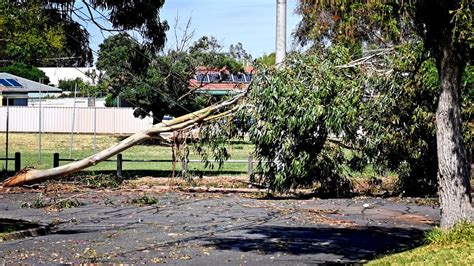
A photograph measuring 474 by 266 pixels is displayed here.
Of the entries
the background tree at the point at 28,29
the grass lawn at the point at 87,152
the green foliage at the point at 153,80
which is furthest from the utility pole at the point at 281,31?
the green foliage at the point at 153,80

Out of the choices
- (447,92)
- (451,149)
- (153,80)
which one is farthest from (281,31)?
(153,80)

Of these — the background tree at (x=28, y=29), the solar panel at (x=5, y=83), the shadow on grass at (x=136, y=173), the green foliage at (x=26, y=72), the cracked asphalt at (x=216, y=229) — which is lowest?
the cracked asphalt at (x=216, y=229)

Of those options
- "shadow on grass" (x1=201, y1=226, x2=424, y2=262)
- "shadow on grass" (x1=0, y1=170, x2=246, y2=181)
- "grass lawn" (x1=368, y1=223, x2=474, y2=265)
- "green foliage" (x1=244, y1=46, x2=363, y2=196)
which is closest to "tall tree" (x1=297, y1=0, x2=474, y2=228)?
"grass lawn" (x1=368, y1=223, x2=474, y2=265)

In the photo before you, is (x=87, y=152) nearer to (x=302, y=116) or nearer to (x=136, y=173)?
(x=136, y=173)

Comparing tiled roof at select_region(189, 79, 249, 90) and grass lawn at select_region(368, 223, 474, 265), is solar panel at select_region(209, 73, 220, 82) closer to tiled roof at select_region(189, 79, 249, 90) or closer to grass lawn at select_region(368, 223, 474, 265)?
tiled roof at select_region(189, 79, 249, 90)

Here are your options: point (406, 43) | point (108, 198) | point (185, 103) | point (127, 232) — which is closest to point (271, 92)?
point (406, 43)

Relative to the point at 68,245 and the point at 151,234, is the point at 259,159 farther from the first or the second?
the point at 68,245

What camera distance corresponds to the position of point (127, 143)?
62.8 ft

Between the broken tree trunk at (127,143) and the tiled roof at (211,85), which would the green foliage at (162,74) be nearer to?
the tiled roof at (211,85)

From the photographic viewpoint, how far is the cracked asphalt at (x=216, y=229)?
11672 millimetres

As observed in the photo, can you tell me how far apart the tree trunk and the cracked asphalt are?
115cm

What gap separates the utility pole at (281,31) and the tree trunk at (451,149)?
11.9 metres

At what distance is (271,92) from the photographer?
66.7ft

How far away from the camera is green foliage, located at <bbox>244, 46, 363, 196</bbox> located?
2028cm
